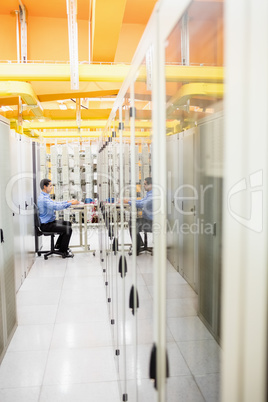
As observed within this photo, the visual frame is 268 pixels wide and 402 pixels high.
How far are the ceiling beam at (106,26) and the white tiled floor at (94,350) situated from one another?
2.33m

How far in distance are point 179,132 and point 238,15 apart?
444 cm

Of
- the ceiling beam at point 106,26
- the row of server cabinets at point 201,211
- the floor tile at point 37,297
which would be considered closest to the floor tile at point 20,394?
the row of server cabinets at point 201,211

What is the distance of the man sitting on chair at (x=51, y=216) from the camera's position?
684cm

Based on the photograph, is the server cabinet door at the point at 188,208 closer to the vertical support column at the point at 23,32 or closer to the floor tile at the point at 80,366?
the floor tile at the point at 80,366

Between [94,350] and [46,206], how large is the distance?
394 cm

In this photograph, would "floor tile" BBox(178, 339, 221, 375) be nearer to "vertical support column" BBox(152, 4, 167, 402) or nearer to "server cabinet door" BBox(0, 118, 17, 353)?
"server cabinet door" BBox(0, 118, 17, 353)

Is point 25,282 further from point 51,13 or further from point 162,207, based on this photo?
point 162,207

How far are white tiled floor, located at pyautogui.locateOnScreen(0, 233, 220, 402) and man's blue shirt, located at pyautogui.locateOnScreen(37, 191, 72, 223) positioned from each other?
6.65ft

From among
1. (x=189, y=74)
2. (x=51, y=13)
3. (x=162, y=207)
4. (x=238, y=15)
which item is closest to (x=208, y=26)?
(x=189, y=74)

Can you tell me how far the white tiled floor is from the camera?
2150 mm

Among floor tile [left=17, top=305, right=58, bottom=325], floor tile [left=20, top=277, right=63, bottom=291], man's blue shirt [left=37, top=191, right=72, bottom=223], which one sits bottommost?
floor tile [left=17, top=305, right=58, bottom=325]

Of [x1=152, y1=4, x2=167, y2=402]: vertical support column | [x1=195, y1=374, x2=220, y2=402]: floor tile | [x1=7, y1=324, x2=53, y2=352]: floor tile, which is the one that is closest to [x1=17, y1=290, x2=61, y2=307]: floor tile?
[x1=7, y1=324, x2=53, y2=352]: floor tile

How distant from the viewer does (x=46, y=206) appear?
6879mm

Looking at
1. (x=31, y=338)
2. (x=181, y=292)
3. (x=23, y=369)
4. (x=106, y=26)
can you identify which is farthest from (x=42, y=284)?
(x=106, y=26)
